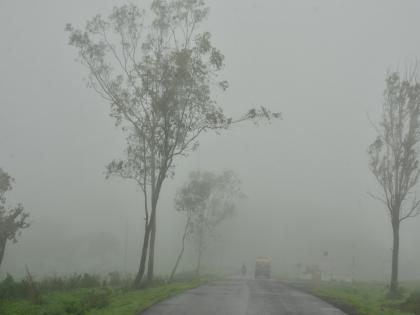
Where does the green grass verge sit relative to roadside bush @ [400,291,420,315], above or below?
above

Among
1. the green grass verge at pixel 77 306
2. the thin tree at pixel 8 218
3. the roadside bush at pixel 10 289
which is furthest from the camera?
the thin tree at pixel 8 218

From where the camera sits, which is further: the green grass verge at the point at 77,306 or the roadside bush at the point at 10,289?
the roadside bush at the point at 10,289

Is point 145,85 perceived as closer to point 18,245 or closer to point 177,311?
point 177,311

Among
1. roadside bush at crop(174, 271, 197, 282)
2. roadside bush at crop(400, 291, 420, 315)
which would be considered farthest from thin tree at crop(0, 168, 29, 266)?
→ roadside bush at crop(400, 291, 420, 315)

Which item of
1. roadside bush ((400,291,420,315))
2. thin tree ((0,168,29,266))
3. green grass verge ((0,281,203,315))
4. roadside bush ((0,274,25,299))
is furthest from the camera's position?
thin tree ((0,168,29,266))

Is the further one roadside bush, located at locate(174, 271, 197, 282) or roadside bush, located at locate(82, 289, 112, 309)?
roadside bush, located at locate(174, 271, 197, 282)

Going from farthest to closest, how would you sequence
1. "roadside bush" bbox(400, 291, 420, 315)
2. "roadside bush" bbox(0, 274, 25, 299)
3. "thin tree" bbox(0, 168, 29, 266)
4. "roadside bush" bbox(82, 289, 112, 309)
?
1. "thin tree" bbox(0, 168, 29, 266)
2. "roadside bush" bbox(400, 291, 420, 315)
3. "roadside bush" bbox(0, 274, 25, 299)
4. "roadside bush" bbox(82, 289, 112, 309)

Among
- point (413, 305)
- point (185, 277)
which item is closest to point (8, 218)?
point (185, 277)

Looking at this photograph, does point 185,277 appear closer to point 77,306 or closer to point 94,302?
point 94,302

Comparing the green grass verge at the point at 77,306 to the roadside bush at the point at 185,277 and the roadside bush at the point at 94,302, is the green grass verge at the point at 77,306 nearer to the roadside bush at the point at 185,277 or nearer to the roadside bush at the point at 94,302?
the roadside bush at the point at 94,302

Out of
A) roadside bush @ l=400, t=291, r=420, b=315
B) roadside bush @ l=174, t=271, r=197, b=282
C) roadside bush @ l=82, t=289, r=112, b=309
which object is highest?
roadside bush @ l=82, t=289, r=112, b=309

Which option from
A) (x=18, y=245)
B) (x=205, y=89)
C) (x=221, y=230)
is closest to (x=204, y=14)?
(x=205, y=89)

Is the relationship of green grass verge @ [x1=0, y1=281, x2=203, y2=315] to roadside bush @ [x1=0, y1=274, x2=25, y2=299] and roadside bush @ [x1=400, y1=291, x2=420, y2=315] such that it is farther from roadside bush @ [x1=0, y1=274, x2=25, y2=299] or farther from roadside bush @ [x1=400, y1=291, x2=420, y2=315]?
roadside bush @ [x1=400, y1=291, x2=420, y2=315]

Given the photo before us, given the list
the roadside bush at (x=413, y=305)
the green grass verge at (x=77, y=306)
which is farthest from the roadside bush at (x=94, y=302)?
the roadside bush at (x=413, y=305)
